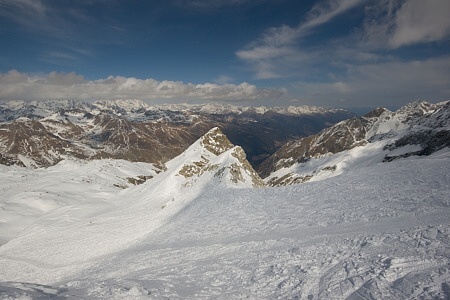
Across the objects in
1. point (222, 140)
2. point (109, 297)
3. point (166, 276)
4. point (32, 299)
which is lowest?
point (166, 276)

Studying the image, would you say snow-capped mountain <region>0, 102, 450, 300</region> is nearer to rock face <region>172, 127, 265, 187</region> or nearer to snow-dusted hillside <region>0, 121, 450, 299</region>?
snow-dusted hillside <region>0, 121, 450, 299</region>

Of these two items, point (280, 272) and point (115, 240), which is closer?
point (280, 272)

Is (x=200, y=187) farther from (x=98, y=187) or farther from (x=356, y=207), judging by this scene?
(x=98, y=187)

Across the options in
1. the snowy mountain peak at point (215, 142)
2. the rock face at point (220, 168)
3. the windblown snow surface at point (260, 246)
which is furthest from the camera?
the snowy mountain peak at point (215, 142)

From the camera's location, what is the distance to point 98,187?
77.7m

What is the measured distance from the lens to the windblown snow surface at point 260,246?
12383 millimetres

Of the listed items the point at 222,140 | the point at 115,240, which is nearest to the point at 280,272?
the point at 115,240

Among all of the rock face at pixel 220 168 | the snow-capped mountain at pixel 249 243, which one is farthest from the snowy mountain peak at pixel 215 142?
the snow-capped mountain at pixel 249 243

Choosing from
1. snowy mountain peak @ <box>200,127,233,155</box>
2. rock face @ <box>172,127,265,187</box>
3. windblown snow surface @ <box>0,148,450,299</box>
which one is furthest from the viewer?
snowy mountain peak @ <box>200,127,233,155</box>

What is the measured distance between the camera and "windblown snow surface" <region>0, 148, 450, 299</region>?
40.6 ft

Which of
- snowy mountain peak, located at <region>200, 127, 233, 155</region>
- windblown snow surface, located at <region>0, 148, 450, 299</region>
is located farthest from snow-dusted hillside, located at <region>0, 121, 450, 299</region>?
snowy mountain peak, located at <region>200, 127, 233, 155</region>

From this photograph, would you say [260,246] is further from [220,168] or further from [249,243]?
[220,168]

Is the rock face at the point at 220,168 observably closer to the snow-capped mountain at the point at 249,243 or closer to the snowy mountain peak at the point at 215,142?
the snowy mountain peak at the point at 215,142

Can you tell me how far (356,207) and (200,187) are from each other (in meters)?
27.4
